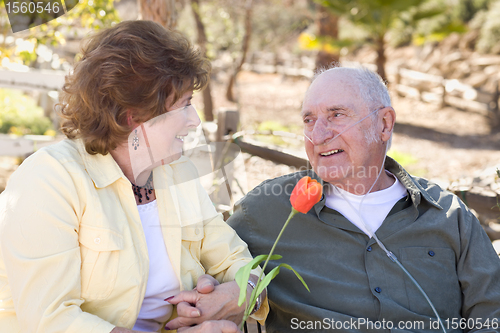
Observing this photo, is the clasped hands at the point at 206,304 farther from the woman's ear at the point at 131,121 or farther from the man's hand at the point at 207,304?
the woman's ear at the point at 131,121

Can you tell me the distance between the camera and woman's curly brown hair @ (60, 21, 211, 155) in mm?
1692

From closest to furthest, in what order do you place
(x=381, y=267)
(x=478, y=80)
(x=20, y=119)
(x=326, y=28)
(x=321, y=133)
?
(x=381, y=267), (x=321, y=133), (x=20, y=119), (x=326, y=28), (x=478, y=80)

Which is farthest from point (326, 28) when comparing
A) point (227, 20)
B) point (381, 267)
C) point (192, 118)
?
point (192, 118)

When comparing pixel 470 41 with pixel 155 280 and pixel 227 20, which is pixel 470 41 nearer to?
pixel 227 20

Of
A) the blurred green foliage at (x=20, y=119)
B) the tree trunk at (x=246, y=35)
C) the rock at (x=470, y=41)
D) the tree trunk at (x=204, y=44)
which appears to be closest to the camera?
the blurred green foliage at (x=20, y=119)

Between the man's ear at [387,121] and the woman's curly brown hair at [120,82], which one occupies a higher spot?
the woman's curly brown hair at [120,82]

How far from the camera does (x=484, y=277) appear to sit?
6.70 ft

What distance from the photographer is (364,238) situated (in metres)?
2.16

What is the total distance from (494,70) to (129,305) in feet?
47.4

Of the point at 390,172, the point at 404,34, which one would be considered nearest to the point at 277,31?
the point at 404,34

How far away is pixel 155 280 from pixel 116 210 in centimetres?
36

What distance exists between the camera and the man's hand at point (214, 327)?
5.41 ft

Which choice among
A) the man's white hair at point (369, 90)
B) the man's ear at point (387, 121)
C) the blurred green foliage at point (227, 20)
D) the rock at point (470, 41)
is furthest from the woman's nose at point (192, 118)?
the rock at point (470, 41)

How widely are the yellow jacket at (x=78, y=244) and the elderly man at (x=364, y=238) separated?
31cm
